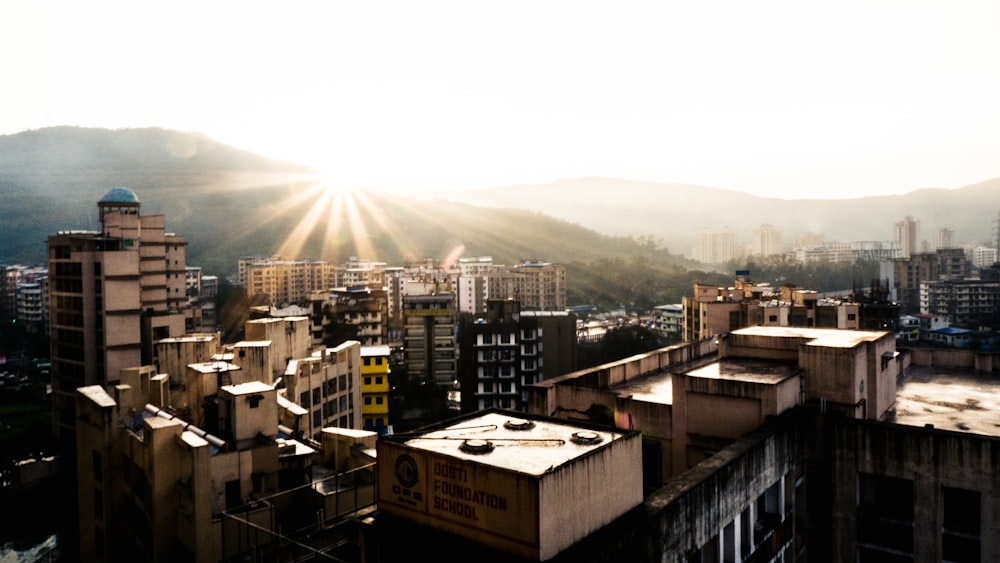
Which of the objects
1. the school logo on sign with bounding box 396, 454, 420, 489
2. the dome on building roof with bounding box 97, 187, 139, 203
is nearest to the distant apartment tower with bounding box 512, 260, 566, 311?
the dome on building roof with bounding box 97, 187, 139, 203

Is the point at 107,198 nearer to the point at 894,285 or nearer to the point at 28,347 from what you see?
the point at 28,347

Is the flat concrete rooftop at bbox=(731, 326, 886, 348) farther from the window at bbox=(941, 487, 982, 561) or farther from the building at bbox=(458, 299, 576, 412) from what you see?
the building at bbox=(458, 299, 576, 412)

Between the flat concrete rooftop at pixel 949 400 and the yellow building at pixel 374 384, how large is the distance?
3002 centimetres

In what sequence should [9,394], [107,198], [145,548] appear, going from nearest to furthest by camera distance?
[145,548], [107,198], [9,394]

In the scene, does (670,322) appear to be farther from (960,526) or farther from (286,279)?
(960,526)

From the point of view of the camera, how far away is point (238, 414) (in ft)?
58.7

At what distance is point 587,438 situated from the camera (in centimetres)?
998

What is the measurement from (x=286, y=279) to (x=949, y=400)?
99.3 meters

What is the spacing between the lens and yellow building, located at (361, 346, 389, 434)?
143 feet

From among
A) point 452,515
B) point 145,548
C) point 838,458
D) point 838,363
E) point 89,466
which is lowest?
point 145,548

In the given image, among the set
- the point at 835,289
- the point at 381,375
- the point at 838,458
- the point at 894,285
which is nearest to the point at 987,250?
the point at 835,289

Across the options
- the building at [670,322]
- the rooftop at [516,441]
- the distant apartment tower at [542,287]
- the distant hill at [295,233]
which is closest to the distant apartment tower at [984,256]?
the distant hill at [295,233]

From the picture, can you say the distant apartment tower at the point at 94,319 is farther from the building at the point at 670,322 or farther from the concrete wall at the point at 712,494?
the building at the point at 670,322

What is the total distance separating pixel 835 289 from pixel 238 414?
15390cm
